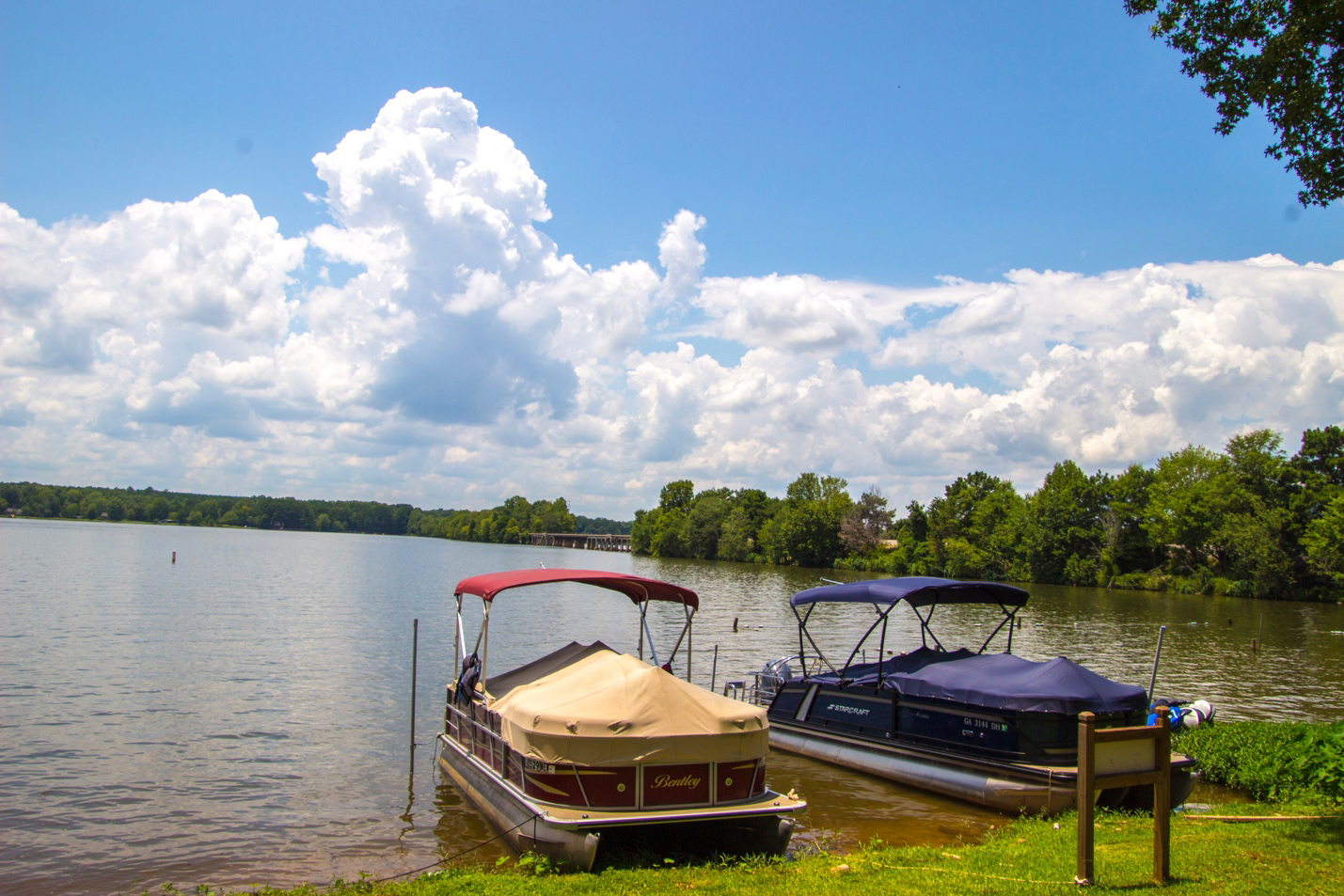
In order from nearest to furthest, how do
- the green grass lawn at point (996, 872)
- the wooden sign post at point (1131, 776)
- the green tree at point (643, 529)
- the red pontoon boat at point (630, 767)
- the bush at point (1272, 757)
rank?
the wooden sign post at point (1131, 776) → the green grass lawn at point (996, 872) → the red pontoon boat at point (630, 767) → the bush at point (1272, 757) → the green tree at point (643, 529)

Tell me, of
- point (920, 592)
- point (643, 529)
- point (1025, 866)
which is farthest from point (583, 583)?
point (643, 529)

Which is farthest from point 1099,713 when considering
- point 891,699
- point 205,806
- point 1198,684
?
point 1198,684

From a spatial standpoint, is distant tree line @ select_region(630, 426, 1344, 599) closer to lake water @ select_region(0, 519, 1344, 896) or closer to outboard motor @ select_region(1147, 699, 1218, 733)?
lake water @ select_region(0, 519, 1344, 896)

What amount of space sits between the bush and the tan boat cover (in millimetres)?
8440

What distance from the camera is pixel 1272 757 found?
14.7 meters

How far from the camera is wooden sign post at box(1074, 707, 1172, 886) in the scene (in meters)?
8.27

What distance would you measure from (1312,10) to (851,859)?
11.6 m

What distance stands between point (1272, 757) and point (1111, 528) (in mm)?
87204

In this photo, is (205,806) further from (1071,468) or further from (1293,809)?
(1071,468)

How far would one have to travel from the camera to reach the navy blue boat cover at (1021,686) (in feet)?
46.6

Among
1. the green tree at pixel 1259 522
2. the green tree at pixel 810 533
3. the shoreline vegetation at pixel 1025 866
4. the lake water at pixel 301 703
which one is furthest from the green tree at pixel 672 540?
the shoreline vegetation at pixel 1025 866

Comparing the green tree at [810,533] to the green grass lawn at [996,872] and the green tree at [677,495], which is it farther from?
the green grass lawn at [996,872]

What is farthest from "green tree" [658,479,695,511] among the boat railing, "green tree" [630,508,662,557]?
the boat railing

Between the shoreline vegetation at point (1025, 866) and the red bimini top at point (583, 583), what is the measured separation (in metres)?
4.69
